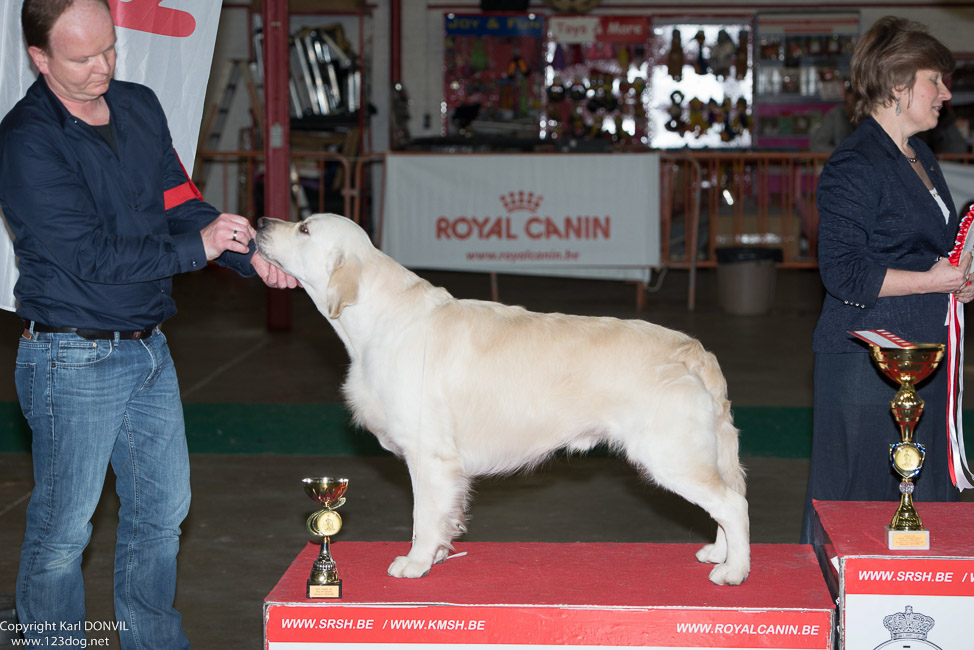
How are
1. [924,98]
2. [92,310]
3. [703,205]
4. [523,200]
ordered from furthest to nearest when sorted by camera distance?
[703,205]
[523,200]
[924,98]
[92,310]

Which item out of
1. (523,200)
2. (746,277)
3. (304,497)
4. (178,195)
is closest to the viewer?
(178,195)

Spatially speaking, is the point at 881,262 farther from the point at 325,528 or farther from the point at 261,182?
the point at 261,182

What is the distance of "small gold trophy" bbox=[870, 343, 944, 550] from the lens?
2717mm

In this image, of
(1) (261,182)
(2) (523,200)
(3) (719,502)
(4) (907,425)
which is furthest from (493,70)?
(3) (719,502)

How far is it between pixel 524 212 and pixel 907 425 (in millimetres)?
7495

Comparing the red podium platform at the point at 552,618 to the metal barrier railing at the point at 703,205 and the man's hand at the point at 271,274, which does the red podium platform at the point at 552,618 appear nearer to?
the man's hand at the point at 271,274

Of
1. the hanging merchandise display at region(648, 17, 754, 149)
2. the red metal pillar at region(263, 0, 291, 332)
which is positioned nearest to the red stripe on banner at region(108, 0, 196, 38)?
the red metal pillar at region(263, 0, 291, 332)

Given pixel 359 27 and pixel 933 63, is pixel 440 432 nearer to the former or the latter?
pixel 933 63

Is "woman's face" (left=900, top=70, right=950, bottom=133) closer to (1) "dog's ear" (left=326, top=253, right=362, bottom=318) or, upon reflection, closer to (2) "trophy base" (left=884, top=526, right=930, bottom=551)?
(2) "trophy base" (left=884, top=526, right=930, bottom=551)

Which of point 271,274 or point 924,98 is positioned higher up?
point 924,98

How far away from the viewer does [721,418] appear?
292cm

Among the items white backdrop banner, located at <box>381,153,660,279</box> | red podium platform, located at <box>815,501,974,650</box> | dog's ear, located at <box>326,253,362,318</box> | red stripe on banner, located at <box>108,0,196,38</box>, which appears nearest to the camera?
red podium platform, located at <box>815,501,974,650</box>

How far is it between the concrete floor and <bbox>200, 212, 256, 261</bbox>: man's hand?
1003 mm

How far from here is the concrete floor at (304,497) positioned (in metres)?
4.09
